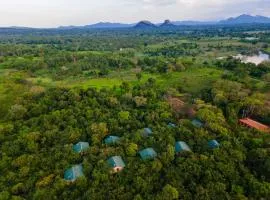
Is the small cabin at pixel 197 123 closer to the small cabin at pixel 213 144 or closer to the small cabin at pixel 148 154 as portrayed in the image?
the small cabin at pixel 213 144

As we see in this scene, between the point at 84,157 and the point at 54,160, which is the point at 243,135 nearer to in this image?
the point at 84,157

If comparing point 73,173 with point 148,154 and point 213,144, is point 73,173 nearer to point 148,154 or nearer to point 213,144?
point 148,154

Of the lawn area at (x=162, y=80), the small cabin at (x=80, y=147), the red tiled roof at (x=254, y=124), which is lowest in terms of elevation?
the lawn area at (x=162, y=80)

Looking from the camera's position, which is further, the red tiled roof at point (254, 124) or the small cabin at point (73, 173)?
the red tiled roof at point (254, 124)

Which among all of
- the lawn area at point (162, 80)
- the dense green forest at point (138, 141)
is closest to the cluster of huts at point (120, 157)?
the dense green forest at point (138, 141)

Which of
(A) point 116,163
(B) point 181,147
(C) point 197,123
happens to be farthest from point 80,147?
(C) point 197,123

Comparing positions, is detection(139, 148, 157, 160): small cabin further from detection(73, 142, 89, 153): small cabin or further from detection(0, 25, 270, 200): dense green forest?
detection(73, 142, 89, 153): small cabin

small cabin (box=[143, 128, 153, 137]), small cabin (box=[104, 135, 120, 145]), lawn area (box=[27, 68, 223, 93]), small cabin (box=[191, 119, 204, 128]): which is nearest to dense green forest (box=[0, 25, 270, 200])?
small cabin (box=[191, 119, 204, 128])
